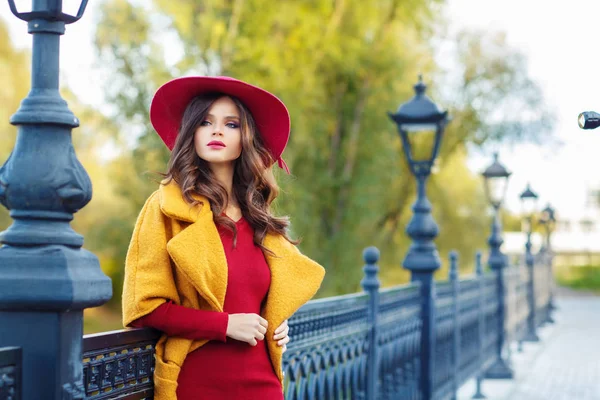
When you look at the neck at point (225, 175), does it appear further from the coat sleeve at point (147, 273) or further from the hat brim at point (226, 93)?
the coat sleeve at point (147, 273)

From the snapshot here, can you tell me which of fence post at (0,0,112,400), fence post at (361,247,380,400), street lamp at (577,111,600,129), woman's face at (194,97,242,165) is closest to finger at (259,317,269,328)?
woman's face at (194,97,242,165)

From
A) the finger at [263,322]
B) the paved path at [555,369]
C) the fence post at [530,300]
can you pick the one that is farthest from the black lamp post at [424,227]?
the fence post at [530,300]

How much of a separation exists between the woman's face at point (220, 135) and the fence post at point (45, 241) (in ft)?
3.03

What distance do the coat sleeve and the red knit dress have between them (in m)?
0.04

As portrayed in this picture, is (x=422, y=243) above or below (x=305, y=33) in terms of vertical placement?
below

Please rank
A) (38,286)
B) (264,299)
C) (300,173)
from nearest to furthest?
(38,286) → (264,299) → (300,173)

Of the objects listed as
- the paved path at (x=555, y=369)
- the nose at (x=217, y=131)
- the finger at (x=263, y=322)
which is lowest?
the paved path at (x=555, y=369)

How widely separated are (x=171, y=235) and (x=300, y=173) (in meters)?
15.3

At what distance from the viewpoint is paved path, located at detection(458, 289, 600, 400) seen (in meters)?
11.2

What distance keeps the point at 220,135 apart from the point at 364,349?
2.80 m

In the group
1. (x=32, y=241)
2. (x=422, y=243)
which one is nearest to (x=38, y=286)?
(x=32, y=241)

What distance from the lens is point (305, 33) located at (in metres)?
18.6

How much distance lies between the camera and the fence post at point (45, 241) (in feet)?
7.37

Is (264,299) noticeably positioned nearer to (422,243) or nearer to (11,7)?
(11,7)
